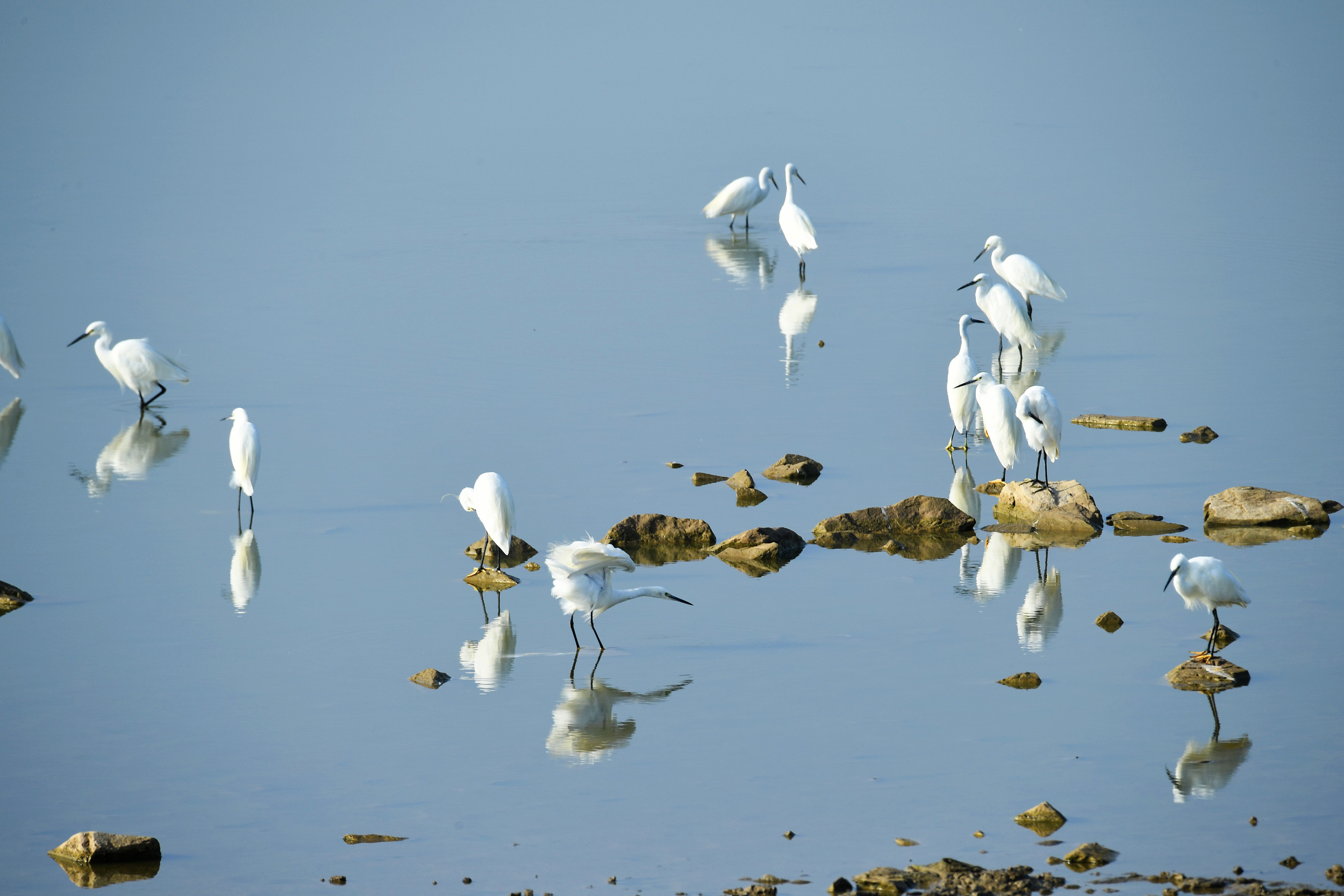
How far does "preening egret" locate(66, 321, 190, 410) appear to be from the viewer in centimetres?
1293

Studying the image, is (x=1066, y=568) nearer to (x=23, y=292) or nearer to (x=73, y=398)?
(x=73, y=398)

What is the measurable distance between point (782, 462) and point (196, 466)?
15.4ft

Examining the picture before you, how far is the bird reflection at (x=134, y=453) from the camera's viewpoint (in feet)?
37.5

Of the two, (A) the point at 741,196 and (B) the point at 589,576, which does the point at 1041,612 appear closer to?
(B) the point at 589,576

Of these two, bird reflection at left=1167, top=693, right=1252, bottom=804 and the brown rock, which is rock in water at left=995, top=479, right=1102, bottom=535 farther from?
bird reflection at left=1167, top=693, right=1252, bottom=804

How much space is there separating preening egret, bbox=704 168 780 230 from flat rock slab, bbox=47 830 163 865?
16410mm

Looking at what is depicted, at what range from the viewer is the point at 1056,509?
9852 mm

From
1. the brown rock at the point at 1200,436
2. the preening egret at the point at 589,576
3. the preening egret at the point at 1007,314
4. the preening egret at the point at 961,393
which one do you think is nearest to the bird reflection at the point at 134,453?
the preening egret at the point at 589,576

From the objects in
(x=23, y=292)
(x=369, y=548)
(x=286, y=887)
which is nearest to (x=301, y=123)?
(x=23, y=292)

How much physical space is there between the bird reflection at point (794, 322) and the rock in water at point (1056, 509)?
3.73m

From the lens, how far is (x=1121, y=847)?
5910 millimetres

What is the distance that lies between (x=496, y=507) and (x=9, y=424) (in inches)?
252

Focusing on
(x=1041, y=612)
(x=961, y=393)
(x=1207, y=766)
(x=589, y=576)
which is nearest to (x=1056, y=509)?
(x=1041, y=612)

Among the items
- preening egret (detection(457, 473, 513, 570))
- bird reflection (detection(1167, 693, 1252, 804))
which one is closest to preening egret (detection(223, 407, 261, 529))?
preening egret (detection(457, 473, 513, 570))
